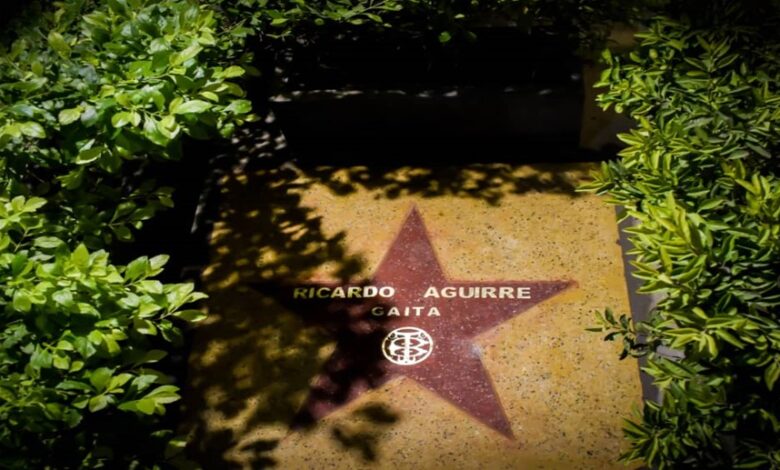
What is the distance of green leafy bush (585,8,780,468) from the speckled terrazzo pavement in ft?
3.62

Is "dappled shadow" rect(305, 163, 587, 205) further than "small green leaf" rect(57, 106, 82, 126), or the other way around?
"dappled shadow" rect(305, 163, 587, 205)

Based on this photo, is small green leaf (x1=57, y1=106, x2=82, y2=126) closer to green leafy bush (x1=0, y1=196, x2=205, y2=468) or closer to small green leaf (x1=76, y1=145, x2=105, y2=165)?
small green leaf (x1=76, y1=145, x2=105, y2=165)

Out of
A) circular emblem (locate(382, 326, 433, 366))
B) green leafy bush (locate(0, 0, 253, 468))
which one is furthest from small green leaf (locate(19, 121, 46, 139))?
circular emblem (locate(382, 326, 433, 366))

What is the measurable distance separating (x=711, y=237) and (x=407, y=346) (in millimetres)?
2516

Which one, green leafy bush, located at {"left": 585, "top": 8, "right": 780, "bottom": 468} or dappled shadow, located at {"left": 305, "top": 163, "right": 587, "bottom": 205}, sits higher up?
green leafy bush, located at {"left": 585, "top": 8, "right": 780, "bottom": 468}

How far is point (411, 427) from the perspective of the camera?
14.7 feet

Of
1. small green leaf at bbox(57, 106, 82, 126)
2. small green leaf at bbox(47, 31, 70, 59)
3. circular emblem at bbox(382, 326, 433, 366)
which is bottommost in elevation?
circular emblem at bbox(382, 326, 433, 366)

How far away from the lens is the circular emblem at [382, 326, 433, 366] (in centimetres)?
482

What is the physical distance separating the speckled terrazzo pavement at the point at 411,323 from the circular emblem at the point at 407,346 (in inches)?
4.1

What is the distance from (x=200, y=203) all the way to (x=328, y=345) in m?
2.02

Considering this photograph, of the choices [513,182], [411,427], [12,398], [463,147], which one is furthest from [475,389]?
[12,398]

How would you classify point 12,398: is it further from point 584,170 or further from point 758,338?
point 584,170

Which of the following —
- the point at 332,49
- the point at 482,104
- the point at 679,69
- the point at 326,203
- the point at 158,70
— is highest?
the point at 158,70

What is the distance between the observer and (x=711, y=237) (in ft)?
9.39
